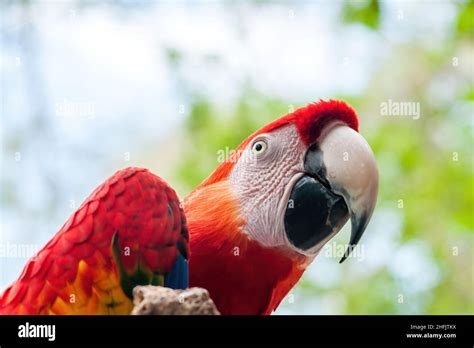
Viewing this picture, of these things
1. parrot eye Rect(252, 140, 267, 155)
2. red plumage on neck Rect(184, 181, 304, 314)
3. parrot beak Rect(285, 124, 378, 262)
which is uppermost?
parrot eye Rect(252, 140, 267, 155)

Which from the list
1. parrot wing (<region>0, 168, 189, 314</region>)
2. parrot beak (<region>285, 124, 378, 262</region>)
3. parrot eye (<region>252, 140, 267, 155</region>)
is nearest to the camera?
parrot wing (<region>0, 168, 189, 314</region>)

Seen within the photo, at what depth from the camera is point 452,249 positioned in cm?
438

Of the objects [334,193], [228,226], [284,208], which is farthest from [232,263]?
[334,193]

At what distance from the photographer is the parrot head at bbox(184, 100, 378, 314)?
6.57 feet

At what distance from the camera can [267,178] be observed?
84.3 inches

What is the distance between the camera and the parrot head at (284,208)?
6.57ft

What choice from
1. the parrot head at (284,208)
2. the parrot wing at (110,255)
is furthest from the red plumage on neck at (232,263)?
the parrot wing at (110,255)

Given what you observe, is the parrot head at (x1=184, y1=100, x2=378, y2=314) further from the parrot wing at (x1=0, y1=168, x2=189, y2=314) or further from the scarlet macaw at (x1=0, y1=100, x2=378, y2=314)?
the parrot wing at (x1=0, y1=168, x2=189, y2=314)

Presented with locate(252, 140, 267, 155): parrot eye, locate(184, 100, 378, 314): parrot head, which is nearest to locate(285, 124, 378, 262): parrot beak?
locate(184, 100, 378, 314): parrot head

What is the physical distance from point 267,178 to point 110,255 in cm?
57

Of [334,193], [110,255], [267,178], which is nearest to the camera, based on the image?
[110,255]

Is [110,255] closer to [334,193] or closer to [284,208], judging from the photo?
[284,208]

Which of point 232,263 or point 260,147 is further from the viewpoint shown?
point 260,147
